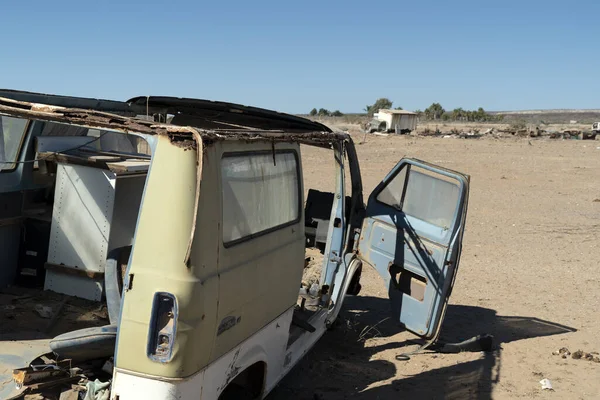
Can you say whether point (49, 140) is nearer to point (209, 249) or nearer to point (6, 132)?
point (6, 132)

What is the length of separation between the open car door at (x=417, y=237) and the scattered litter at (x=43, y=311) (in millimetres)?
2851

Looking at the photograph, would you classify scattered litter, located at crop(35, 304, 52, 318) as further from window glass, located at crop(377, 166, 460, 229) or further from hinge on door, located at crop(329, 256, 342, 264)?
window glass, located at crop(377, 166, 460, 229)

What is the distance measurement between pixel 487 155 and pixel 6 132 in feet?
89.8

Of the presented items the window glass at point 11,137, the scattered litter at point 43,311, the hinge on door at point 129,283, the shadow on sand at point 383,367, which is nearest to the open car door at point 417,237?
the shadow on sand at point 383,367

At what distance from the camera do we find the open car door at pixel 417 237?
19.5 ft

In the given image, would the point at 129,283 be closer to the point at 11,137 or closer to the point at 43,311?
the point at 43,311

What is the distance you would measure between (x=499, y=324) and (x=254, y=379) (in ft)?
14.7

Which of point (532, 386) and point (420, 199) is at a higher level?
point (420, 199)

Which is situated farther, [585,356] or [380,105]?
[380,105]

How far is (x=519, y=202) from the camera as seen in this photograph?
17.4 meters

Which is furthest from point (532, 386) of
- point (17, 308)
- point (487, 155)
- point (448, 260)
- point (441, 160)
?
point (487, 155)

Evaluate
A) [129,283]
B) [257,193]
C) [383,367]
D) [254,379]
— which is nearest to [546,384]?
[383,367]

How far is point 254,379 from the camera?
436cm

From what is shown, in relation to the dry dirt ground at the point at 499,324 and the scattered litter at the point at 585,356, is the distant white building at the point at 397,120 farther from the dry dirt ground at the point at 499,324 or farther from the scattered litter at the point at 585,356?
the scattered litter at the point at 585,356
